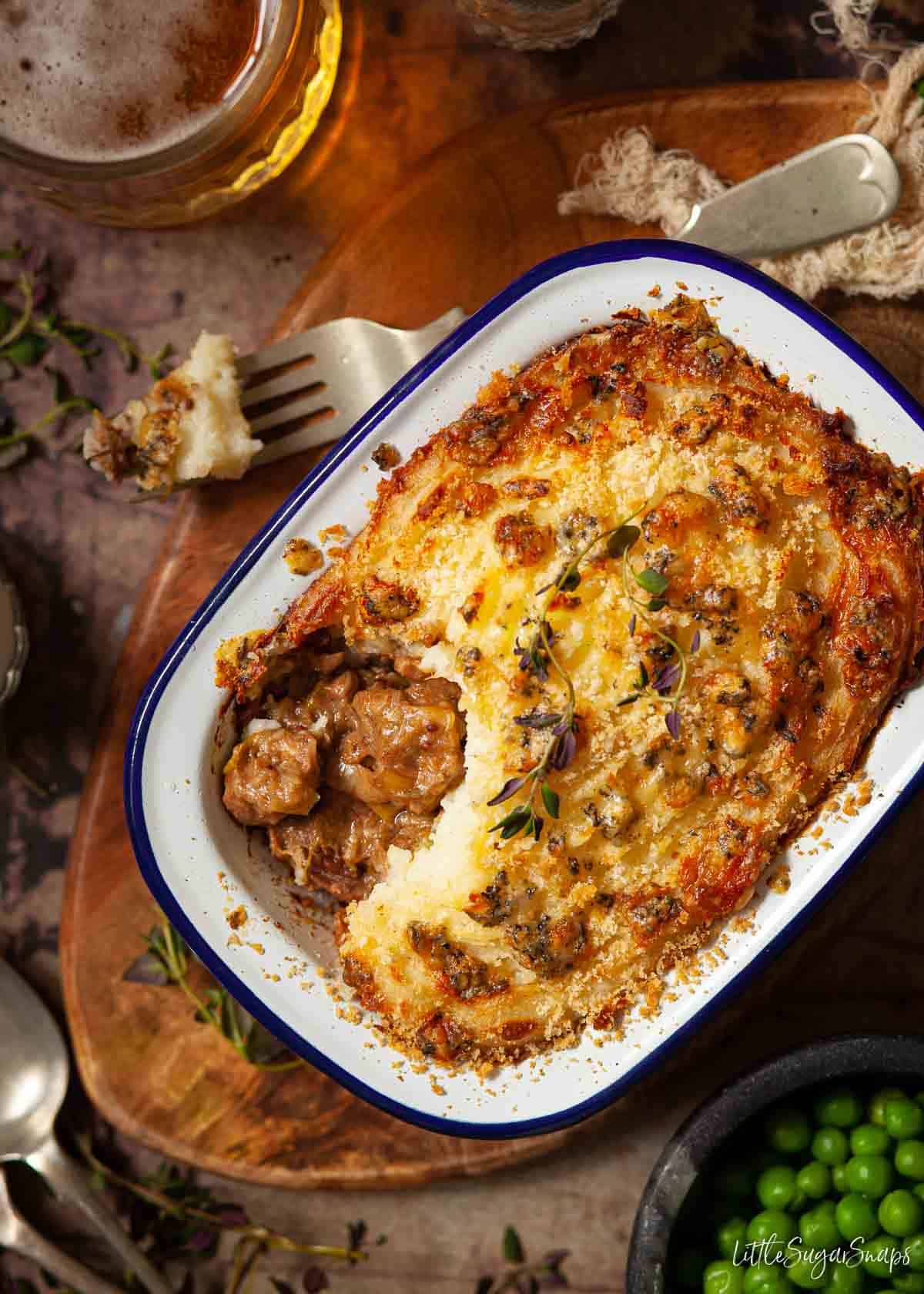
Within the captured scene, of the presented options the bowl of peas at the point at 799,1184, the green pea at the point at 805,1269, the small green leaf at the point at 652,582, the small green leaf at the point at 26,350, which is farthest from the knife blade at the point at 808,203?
the green pea at the point at 805,1269

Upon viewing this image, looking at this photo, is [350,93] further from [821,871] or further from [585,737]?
[821,871]

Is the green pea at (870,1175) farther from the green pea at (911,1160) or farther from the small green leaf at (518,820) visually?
the small green leaf at (518,820)

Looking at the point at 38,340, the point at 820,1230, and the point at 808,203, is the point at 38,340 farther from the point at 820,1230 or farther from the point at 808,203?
the point at 820,1230

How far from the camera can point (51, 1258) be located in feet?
11.1

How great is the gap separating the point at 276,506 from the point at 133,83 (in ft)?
3.56

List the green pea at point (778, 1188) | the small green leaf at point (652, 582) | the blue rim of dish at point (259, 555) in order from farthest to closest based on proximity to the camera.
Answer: the green pea at point (778, 1188) < the blue rim of dish at point (259, 555) < the small green leaf at point (652, 582)

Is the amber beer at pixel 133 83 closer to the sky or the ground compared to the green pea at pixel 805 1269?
closer to the sky

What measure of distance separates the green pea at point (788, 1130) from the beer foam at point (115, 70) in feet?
9.35

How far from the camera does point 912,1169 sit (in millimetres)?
2865

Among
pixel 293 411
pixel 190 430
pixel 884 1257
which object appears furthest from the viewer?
pixel 293 411

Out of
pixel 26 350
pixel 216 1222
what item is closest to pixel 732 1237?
pixel 216 1222

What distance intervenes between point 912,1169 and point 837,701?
1.18m

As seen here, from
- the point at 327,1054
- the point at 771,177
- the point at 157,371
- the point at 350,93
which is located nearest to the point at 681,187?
the point at 771,177

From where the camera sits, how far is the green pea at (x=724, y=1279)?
2.90 meters
